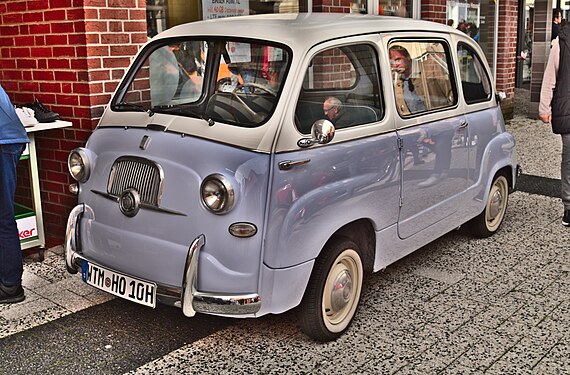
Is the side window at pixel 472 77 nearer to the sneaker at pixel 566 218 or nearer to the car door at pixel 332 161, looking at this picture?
the car door at pixel 332 161

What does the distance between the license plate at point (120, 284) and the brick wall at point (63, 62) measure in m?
1.78

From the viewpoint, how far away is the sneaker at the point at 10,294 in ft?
15.1

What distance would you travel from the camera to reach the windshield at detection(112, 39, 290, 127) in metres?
3.90

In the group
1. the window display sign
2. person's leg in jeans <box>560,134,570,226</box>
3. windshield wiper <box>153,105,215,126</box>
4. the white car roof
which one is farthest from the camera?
the window display sign

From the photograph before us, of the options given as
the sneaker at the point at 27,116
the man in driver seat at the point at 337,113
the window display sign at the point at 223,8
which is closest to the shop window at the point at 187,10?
the window display sign at the point at 223,8

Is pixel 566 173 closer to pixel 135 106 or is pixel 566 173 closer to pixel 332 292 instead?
pixel 332 292

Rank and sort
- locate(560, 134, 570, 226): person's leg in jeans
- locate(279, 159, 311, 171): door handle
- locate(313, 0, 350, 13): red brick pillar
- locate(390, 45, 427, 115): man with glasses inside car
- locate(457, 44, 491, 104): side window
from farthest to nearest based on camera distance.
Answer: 1. locate(313, 0, 350, 13): red brick pillar
2. locate(560, 134, 570, 226): person's leg in jeans
3. locate(457, 44, 491, 104): side window
4. locate(390, 45, 427, 115): man with glasses inside car
5. locate(279, 159, 311, 171): door handle

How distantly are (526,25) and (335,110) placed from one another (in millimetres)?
16614

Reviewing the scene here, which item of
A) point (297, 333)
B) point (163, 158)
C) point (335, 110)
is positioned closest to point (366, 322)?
point (297, 333)

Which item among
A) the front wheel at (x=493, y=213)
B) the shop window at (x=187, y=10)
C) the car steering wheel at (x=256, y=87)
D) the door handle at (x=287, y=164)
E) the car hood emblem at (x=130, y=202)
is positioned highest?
the shop window at (x=187, y=10)

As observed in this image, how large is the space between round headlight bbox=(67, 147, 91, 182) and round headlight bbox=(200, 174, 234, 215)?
3.27ft

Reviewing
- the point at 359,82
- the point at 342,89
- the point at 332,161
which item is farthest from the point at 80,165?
the point at 359,82

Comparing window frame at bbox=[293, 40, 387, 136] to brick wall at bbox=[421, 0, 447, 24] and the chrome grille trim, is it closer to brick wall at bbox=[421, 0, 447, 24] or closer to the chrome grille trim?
the chrome grille trim

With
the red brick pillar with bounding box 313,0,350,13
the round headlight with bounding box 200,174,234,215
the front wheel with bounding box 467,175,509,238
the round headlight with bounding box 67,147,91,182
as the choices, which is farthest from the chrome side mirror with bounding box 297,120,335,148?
the red brick pillar with bounding box 313,0,350,13
